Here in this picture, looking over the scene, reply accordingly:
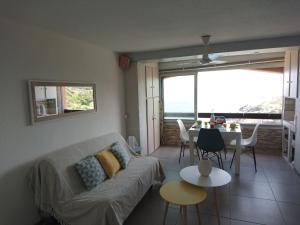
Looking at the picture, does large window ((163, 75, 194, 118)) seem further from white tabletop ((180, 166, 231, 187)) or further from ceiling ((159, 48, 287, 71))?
white tabletop ((180, 166, 231, 187))

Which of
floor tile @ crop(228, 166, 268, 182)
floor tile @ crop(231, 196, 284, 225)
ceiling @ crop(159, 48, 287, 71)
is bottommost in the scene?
floor tile @ crop(231, 196, 284, 225)

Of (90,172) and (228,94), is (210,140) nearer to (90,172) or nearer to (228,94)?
(228,94)

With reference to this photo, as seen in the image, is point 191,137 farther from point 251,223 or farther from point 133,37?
point 133,37

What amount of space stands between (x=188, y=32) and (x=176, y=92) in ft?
8.97

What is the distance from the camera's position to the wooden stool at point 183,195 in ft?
6.57

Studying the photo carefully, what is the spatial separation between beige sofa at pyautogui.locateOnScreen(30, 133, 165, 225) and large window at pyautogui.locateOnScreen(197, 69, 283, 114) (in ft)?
10.4

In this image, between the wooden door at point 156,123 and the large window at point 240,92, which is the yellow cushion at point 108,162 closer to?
the wooden door at point 156,123

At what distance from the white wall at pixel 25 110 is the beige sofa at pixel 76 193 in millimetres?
165

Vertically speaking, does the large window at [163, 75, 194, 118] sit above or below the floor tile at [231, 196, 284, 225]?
above

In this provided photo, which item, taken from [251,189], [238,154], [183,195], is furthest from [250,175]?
[183,195]

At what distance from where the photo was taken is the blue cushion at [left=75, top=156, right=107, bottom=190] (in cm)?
242

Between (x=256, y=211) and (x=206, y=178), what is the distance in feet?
2.54

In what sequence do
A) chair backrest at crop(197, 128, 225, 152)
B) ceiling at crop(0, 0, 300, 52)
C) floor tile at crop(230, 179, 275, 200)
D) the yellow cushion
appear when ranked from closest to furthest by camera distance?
ceiling at crop(0, 0, 300, 52) < the yellow cushion < floor tile at crop(230, 179, 275, 200) < chair backrest at crop(197, 128, 225, 152)

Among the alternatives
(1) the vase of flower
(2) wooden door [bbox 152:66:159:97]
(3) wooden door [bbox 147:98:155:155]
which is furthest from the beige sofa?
(2) wooden door [bbox 152:66:159:97]
